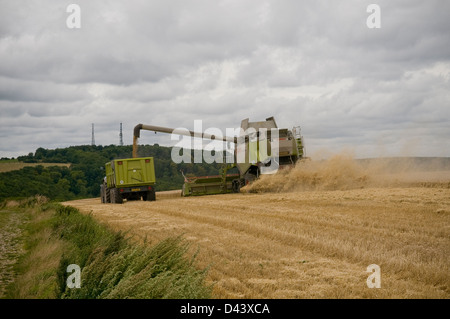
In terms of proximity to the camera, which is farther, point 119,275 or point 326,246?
point 326,246

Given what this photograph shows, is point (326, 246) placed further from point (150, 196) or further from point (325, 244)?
point (150, 196)

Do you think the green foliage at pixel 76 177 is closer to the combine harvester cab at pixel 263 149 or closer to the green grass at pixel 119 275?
the combine harvester cab at pixel 263 149

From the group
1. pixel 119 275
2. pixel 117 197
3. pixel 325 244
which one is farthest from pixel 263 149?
pixel 119 275

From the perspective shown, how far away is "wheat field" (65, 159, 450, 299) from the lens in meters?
5.19

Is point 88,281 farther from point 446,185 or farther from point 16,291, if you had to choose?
point 446,185

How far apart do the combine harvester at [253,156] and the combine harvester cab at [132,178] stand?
2.23 meters

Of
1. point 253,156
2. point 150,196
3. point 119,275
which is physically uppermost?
point 253,156

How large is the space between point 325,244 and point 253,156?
14872mm

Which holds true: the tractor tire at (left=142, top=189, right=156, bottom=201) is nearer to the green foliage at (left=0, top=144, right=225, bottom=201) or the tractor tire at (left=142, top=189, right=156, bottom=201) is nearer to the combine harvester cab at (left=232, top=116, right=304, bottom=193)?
the combine harvester cab at (left=232, top=116, right=304, bottom=193)

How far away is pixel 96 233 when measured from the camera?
29.9 feet

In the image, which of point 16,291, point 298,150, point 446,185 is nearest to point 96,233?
point 16,291

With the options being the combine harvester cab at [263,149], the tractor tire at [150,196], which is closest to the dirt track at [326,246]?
the combine harvester cab at [263,149]

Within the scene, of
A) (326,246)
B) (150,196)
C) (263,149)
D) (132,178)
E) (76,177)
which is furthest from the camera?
(76,177)

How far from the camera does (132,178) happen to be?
22812 millimetres
